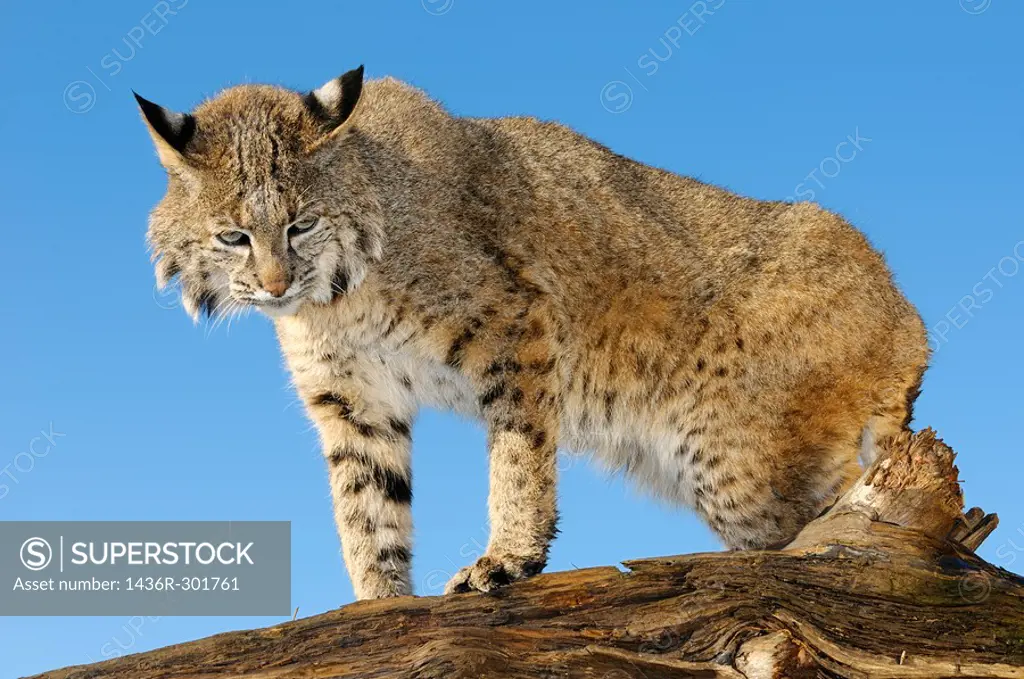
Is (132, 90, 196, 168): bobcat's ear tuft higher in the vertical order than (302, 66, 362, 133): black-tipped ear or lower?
lower

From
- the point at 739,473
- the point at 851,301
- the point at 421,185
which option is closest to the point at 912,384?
the point at 851,301

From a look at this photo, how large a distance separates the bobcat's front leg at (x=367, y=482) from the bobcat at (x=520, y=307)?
2cm


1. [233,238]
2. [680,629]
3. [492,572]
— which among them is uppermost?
[233,238]

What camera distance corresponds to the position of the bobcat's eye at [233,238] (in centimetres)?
706

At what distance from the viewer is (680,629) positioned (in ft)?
19.0

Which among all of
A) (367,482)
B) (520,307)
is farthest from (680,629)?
(367,482)

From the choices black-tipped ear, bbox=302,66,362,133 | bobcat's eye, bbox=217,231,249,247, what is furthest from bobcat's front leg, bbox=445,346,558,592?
black-tipped ear, bbox=302,66,362,133

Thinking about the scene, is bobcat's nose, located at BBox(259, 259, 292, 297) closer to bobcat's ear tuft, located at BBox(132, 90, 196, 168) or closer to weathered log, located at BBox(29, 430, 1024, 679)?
bobcat's ear tuft, located at BBox(132, 90, 196, 168)

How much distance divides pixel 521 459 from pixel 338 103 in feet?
8.83

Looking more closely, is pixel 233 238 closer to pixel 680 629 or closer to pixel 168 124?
pixel 168 124

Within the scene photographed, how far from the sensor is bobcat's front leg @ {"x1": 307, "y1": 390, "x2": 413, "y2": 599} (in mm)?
8148

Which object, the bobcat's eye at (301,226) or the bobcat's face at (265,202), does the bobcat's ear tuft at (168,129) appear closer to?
the bobcat's face at (265,202)

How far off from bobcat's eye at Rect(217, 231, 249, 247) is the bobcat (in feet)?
0.08

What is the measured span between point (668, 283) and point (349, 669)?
4.11 m
